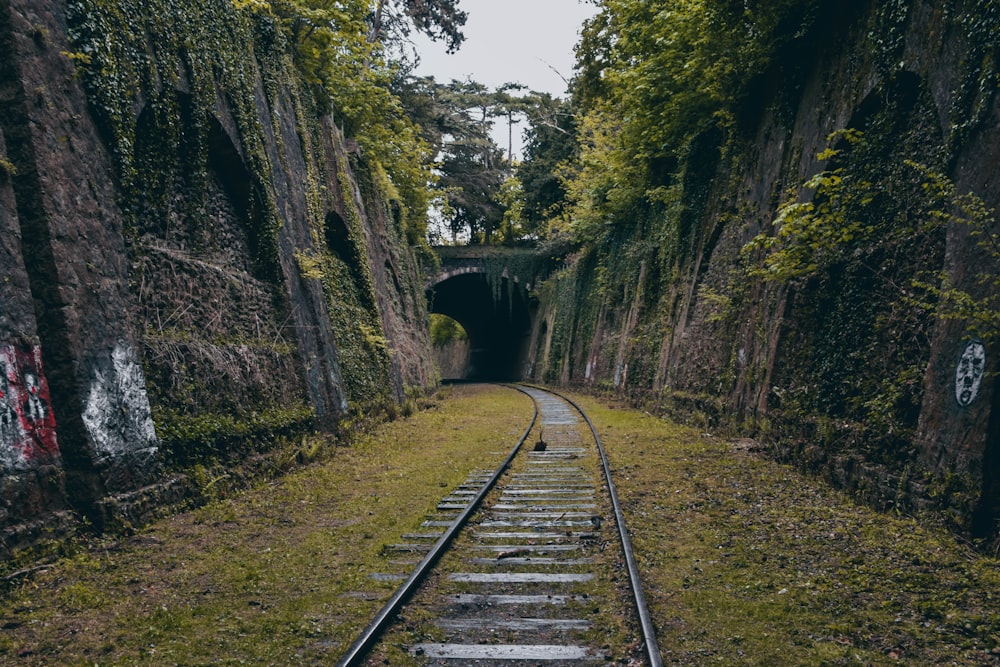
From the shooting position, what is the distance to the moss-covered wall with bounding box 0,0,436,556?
19.7 ft

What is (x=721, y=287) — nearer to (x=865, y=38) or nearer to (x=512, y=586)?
(x=865, y=38)

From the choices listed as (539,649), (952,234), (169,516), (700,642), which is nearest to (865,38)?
(952,234)

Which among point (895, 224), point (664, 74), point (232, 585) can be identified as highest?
point (664, 74)

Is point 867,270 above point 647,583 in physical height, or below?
above

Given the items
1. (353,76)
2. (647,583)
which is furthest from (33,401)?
(353,76)

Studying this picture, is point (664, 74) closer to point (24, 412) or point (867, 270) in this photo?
point (867, 270)

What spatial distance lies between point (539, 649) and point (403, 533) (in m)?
2.91

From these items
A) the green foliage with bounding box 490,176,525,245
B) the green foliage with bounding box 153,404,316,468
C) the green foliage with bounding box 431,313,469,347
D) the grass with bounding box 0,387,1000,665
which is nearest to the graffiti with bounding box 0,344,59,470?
the grass with bounding box 0,387,1000,665

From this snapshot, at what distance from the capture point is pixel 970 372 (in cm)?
568

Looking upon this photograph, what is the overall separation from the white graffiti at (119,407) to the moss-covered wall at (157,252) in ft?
0.07

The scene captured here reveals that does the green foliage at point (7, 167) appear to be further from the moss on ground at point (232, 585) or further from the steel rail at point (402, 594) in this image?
the steel rail at point (402, 594)

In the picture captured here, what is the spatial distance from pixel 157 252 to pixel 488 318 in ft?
137

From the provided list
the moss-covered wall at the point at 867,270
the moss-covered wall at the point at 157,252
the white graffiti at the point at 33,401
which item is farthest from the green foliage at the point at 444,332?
the white graffiti at the point at 33,401

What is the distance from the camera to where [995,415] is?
5352mm
